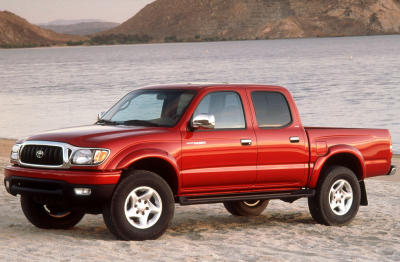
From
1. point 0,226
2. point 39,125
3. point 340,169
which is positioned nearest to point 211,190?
point 340,169

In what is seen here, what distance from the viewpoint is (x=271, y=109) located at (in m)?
9.76

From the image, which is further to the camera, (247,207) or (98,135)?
(247,207)

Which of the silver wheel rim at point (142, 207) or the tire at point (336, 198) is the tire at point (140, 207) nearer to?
the silver wheel rim at point (142, 207)

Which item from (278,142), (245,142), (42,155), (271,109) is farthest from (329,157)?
(42,155)

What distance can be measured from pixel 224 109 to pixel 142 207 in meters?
1.59

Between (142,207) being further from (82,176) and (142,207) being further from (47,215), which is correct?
(47,215)

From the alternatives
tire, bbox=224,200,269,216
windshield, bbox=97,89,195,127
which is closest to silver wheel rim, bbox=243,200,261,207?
tire, bbox=224,200,269,216

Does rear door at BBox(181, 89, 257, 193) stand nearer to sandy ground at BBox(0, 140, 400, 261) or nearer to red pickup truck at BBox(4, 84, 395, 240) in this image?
red pickup truck at BBox(4, 84, 395, 240)

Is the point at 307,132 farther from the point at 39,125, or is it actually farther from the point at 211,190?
the point at 39,125

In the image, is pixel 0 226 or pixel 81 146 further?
pixel 0 226

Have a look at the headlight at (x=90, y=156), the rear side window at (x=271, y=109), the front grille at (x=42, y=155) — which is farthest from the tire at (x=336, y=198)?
the front grille at (x=42, y=155)

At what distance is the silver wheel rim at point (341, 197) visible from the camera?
1015cm

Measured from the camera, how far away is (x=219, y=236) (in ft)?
30.9

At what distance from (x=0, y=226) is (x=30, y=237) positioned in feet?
3.47
